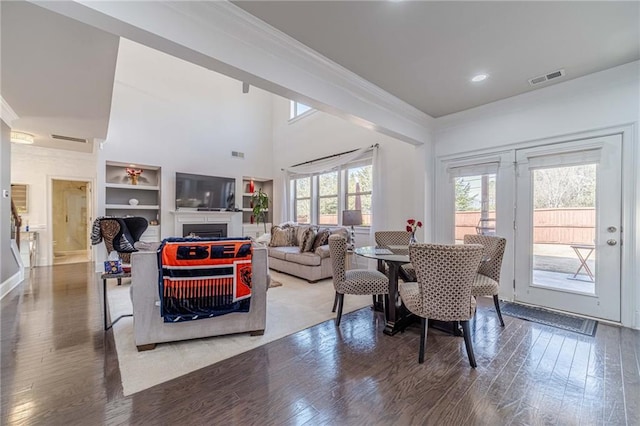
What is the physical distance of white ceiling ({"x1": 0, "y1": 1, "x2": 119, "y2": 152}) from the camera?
2104 mm

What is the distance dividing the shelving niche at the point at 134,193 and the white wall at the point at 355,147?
310 cm

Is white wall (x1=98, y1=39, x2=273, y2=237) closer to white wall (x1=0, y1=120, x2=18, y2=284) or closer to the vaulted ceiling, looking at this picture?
white wall (x1=0, y1=120, x2=18, y2=284)

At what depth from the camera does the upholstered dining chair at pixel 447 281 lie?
209 centimetres

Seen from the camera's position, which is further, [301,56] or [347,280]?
[347,280]

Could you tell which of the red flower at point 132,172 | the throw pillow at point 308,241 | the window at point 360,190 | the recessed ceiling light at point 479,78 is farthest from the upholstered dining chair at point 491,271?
the red flower at point 132,172

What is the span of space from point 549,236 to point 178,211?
6897mm

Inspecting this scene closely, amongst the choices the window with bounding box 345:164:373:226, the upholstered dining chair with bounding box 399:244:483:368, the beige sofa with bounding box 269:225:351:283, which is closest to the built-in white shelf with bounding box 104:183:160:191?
the beige sofa with bounding box 269:225:351:283

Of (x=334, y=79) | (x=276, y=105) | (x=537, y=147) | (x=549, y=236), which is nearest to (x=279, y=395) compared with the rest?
(x=334, y=79)

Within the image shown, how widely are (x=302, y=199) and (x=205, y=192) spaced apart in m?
2.47

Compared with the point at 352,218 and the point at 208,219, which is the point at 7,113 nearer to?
the point at 208,219

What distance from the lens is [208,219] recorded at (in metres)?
6.97

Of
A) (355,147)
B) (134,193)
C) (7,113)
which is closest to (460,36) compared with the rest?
(355,147)

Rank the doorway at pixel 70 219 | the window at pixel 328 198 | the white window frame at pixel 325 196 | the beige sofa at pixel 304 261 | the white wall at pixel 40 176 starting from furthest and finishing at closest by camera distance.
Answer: the doorway at pixel 70 219
the window at pixel 328 198
the white window frame at pixel 325 196
the white wall at pixel 40 176
the beige sofa at pixel 304 261

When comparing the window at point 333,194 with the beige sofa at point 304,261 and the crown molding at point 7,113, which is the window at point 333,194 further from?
the crown molding at point 7,113
